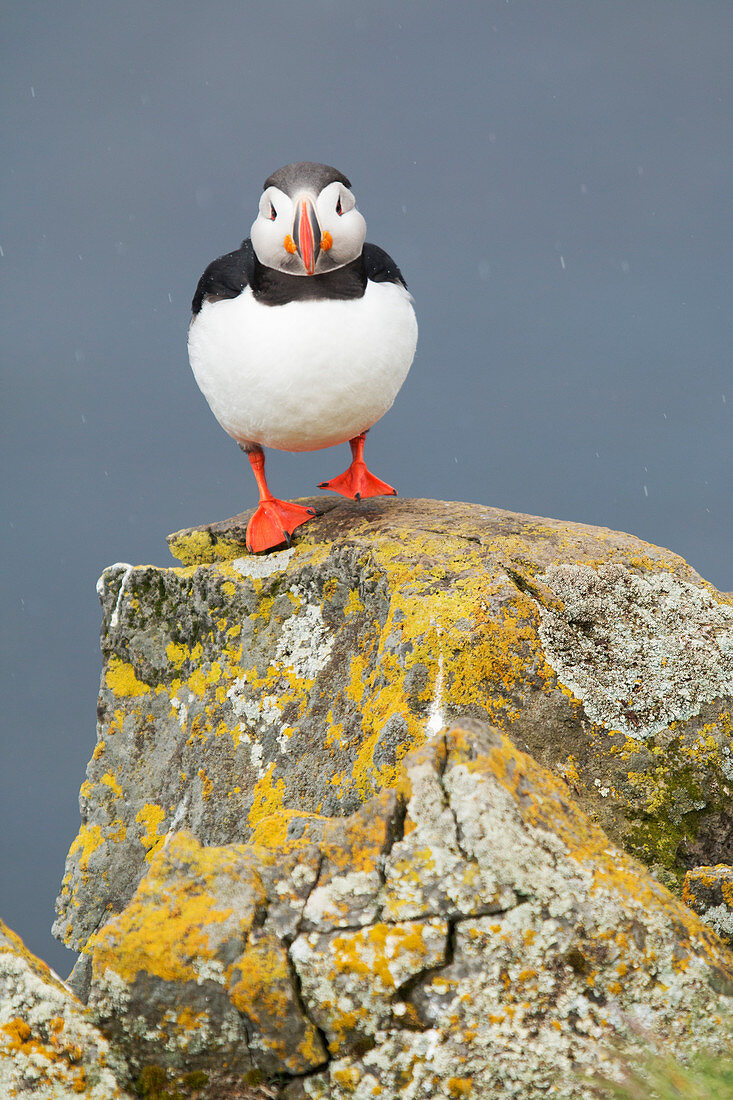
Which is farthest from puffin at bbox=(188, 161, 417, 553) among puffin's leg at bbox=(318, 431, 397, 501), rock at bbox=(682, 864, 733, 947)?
rock at bbox=(682, 864, 733, 947)

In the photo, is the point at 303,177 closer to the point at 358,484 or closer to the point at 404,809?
the point at 358,484

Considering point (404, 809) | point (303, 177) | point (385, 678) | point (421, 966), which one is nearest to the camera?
point (421, 966)

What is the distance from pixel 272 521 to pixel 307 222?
5.61ft

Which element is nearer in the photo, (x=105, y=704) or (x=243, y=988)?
(x=243, y=988)

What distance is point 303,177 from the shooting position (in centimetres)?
498

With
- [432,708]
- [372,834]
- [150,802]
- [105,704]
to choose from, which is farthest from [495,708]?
Result: [105,704]

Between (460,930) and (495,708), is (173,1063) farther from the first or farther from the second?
(495,708)

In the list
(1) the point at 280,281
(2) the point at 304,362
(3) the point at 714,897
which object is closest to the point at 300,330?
(2) the point at 304,362

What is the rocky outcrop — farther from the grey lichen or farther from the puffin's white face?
the puffin's white face

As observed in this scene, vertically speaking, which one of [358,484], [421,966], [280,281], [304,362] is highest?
[280,281]

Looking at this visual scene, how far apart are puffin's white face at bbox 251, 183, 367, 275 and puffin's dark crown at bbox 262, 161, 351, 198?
0.10 ft

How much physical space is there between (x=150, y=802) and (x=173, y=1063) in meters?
3.01

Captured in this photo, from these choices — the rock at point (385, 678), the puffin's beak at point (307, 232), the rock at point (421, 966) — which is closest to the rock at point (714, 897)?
the rock at point (385, 678)

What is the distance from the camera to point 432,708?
3.91m
